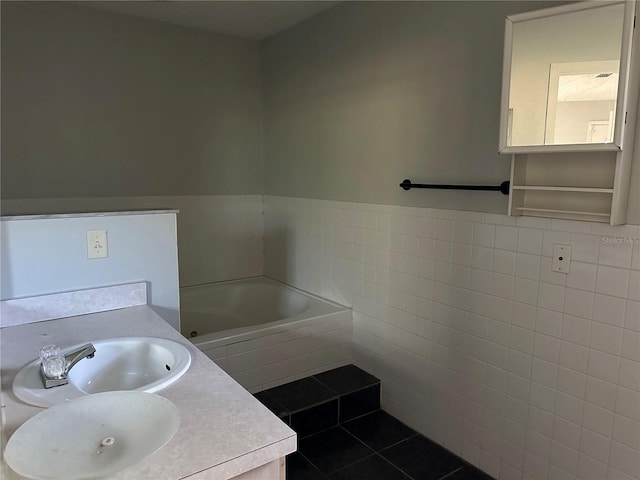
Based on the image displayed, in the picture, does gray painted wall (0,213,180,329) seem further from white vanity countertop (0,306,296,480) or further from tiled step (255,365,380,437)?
tiled step (255,365,380,437)

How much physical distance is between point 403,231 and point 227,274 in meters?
1.78

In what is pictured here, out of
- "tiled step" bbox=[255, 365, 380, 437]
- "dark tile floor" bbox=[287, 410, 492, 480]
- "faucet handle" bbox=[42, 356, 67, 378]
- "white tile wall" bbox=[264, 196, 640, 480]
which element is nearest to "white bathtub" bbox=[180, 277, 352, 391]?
"tiled step" bbox=[255, 365, 380, 437]

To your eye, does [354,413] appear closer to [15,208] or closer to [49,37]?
[15,208]

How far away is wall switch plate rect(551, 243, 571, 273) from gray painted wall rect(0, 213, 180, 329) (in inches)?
62.4

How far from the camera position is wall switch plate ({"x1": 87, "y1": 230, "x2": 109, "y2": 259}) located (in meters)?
1.82

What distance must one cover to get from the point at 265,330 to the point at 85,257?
→ 1.06 m

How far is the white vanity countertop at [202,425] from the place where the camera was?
35.6 inches

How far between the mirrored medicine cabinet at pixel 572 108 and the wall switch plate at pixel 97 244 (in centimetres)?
162

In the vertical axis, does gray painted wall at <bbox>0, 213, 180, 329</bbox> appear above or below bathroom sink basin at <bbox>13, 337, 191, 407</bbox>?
above

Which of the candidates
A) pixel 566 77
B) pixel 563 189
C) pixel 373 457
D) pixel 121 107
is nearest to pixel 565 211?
pixel 563 189

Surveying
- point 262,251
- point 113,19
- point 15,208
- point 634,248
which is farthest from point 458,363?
point 113,19

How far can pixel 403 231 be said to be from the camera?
249 centimetres

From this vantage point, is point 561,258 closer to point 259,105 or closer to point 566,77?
point 566,77

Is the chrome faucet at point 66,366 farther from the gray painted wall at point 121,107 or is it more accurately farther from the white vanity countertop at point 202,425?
the gray painted wall at point 121,107
